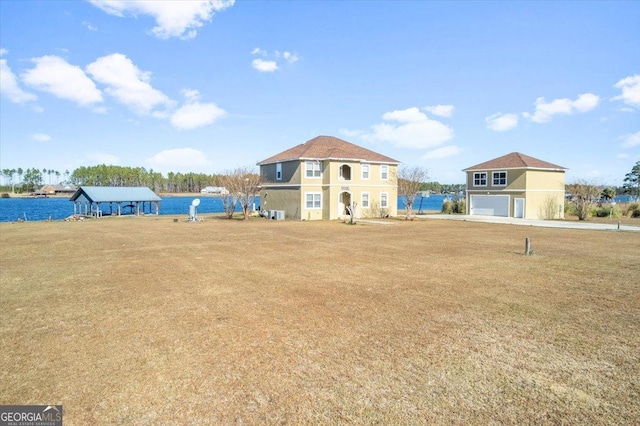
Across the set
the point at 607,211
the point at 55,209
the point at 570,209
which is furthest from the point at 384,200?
the point at 55,209

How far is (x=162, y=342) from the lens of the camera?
700 cm

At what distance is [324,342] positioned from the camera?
698 cm

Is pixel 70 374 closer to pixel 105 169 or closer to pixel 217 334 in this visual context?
pixel 217 334

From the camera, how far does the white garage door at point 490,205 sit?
142 feet

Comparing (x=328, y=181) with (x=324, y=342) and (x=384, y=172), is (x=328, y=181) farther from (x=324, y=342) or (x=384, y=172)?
(x=324, y=342)

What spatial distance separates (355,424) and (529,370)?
3.10 m

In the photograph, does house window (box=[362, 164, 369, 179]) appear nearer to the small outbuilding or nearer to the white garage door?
the white garage door

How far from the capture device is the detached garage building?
137ft

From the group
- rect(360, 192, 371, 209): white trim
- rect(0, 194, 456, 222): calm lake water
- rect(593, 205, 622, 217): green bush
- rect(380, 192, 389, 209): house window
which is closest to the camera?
rect(360, 192, 371, 209): white trim

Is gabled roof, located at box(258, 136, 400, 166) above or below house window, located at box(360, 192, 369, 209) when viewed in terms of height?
above

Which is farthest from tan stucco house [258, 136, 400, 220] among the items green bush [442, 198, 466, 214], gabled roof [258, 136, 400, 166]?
green bush [442, 198, 466, 214]

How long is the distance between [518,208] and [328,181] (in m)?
21.7

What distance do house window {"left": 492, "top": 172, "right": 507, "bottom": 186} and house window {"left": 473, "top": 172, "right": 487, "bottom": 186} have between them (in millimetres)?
1193

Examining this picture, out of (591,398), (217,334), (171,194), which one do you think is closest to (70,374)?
(217,334)
